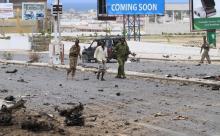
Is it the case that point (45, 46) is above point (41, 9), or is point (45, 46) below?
below

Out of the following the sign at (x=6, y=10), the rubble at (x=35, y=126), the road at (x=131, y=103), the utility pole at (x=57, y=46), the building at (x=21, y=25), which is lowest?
the road at (x=131, y=103)

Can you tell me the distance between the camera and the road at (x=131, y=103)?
42.4 feet

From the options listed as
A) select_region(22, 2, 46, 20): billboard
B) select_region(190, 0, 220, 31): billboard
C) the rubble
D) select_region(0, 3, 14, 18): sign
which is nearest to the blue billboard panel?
select_region(22, 2, 46, 20): billboard

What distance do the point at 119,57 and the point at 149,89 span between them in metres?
5.09

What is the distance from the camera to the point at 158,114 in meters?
15.1

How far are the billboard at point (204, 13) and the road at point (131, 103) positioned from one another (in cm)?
2244

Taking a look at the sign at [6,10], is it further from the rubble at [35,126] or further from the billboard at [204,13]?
the rubble at [35,126]

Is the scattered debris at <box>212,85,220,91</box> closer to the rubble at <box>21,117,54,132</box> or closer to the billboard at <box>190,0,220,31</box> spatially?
the rubble at <box>21,117,54,132</box>

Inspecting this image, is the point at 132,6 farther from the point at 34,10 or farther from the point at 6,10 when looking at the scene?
the point at 6,10

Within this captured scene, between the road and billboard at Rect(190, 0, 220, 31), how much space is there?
2244 centimetres

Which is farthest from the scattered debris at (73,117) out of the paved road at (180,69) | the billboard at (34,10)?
the billboard at (34,10)

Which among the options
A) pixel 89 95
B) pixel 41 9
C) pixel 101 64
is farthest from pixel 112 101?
pixel 41 9

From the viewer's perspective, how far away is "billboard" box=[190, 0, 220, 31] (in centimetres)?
4800

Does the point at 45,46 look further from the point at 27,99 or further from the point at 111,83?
the point at 27,99
